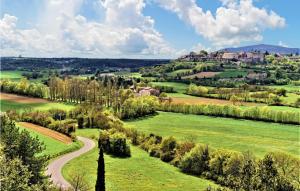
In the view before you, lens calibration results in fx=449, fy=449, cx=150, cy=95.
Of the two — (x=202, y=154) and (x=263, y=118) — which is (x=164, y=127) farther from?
(x=202, y=154)

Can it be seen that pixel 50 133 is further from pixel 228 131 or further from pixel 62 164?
pixel 228 131

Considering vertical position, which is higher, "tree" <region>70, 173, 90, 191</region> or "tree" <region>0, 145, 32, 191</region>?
"tree" <region>0, 145, 32, 191</region>

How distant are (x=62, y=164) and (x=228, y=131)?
1850 inches

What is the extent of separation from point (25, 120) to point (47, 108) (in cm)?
1555

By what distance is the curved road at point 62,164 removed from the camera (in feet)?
211

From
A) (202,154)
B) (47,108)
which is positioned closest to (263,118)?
(202,154)

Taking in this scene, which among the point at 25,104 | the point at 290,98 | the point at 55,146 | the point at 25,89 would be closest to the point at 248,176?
the point at 55,146

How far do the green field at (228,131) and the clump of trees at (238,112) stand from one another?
124 inches

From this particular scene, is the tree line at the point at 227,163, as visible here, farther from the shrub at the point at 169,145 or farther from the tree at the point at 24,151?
the tree at the point at 24,151

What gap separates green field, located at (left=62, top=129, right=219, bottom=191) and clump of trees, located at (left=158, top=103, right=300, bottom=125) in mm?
45884

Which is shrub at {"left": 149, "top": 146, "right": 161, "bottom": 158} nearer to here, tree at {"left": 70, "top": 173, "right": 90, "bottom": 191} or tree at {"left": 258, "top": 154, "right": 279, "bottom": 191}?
tree at {"left": 70, "top": 173, "right": 90, "bottom": 191}

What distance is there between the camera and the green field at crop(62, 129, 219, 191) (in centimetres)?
6556

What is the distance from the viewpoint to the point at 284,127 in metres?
112

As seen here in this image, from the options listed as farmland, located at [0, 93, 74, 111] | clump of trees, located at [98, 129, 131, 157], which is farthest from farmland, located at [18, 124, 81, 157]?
farmland, located at [0, 93, 74, 111]
